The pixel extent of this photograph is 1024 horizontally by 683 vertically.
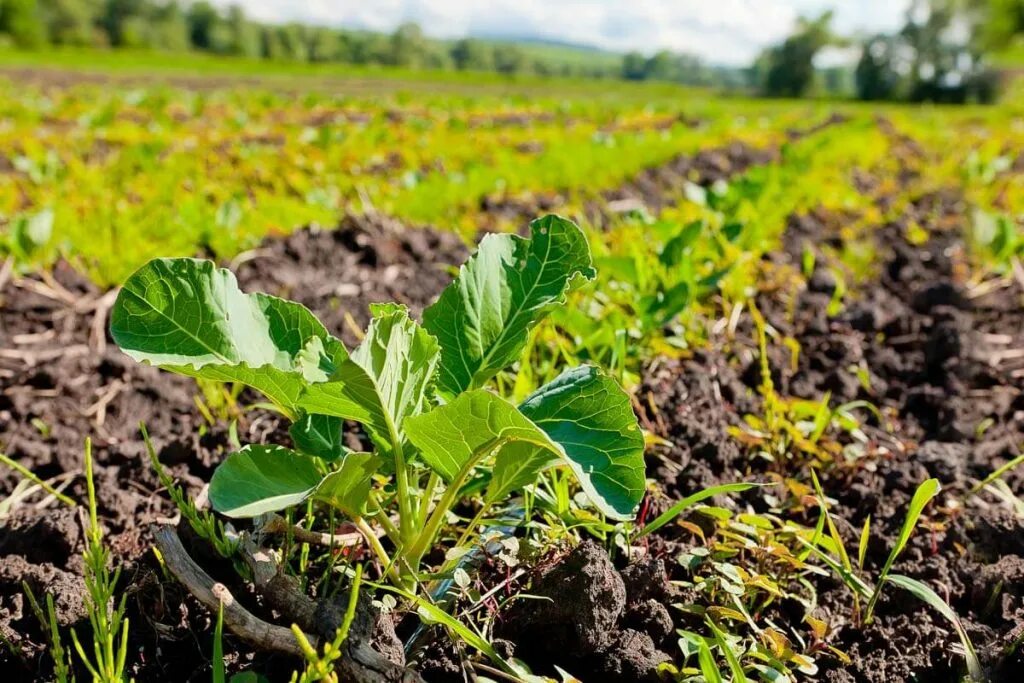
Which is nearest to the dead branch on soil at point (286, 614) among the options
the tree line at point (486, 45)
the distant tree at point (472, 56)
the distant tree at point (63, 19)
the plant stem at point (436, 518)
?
the plant stem at point (436, 518)

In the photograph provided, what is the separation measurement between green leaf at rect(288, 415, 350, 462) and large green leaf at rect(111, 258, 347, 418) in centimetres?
3

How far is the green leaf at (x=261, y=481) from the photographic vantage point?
0.97 m

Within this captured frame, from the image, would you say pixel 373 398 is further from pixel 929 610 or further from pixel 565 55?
pixel 565 55

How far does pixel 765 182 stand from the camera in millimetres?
3779

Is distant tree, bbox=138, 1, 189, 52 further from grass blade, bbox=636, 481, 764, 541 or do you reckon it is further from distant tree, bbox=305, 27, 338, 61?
grass blade, bbox=636, 481, 764, 541

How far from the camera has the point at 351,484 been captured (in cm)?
109

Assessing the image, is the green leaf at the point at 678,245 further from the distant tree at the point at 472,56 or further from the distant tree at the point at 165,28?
the distant tree at the point at 472,56

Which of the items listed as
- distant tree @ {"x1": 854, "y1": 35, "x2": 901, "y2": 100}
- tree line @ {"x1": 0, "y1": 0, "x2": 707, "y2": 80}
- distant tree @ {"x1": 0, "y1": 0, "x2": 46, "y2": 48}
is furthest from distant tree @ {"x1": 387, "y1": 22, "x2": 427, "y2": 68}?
distant tree @ {"x1": 854, "y1": 35, "x2": 901, "y2": 100}

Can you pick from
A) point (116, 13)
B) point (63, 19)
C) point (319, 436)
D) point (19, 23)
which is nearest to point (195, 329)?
point (319, 436)

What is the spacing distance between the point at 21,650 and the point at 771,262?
292 cm

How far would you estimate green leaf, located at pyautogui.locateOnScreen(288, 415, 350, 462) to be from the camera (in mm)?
1180

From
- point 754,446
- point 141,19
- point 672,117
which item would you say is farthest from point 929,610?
point 141,19

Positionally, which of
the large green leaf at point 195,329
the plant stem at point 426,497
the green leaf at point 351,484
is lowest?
the plant stem at point 426,497

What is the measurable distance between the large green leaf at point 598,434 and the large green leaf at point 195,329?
329 millimetres
